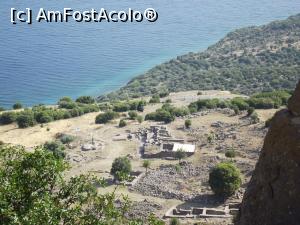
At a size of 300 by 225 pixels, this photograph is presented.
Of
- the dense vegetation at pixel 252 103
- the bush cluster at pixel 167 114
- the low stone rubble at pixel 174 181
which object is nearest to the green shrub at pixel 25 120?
the bush cluster at pixel 167 114

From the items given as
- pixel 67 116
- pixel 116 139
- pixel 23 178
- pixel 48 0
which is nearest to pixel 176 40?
pixel 48 0

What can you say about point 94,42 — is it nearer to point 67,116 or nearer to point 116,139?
point 67,116

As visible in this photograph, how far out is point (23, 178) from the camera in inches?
408

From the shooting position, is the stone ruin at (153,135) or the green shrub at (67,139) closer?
the stone ruin at (153,135)

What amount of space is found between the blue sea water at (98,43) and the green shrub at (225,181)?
47838 mm

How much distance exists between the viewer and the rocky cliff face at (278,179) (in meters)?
9.34

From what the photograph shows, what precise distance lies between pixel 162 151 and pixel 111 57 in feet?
202

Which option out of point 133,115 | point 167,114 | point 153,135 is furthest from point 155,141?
point 133,115

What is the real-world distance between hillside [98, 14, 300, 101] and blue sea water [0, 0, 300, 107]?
218 inches

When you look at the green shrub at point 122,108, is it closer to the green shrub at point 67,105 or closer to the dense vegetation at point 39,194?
the green shrub at point 67,105

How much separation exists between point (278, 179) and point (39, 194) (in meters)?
4.55

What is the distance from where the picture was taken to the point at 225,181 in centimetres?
2875

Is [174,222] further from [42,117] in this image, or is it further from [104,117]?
[42,117]

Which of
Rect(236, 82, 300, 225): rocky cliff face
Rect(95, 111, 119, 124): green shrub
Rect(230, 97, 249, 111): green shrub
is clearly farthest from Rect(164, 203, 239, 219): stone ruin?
Rect(95, 111, 119, 124): green shrub
